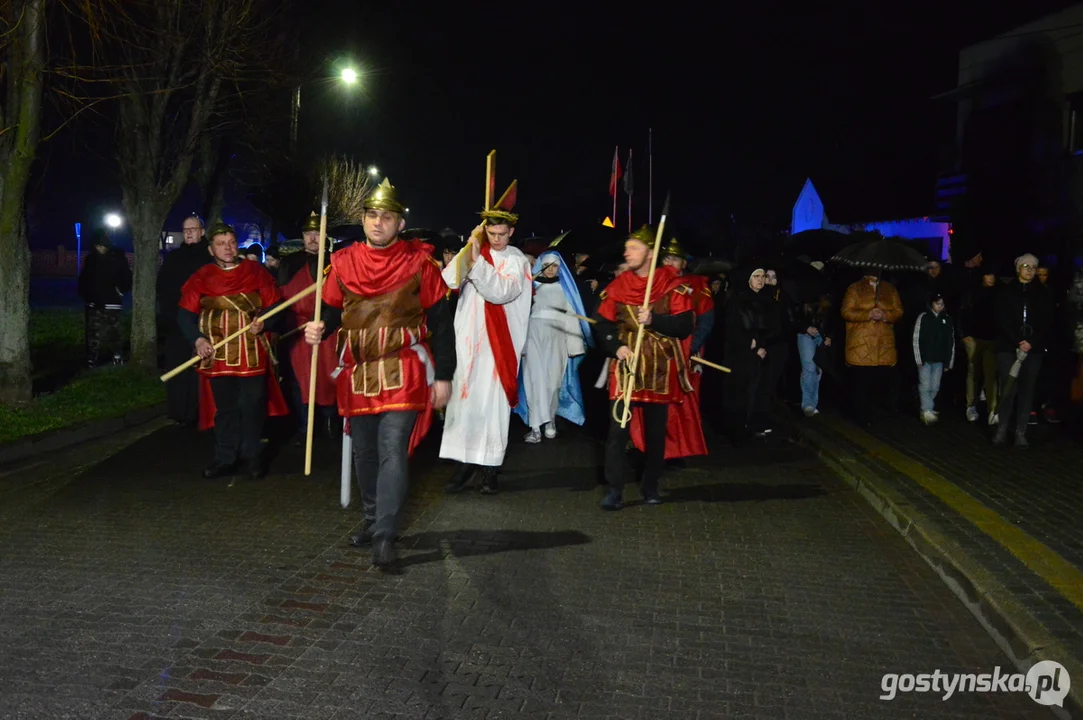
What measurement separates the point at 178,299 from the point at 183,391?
0.96m

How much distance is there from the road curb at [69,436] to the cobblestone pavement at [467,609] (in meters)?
1.10

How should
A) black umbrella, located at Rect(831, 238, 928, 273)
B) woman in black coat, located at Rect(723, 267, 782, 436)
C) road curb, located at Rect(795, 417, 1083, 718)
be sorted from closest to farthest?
road curb, located at Rect(795, 417, 1083, 718) < woman in black coat, located at Rect(723, 267, 782, 436) < black umbrella, located at Rect(831, 238, 928, 273)

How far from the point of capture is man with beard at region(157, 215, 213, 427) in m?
11.5

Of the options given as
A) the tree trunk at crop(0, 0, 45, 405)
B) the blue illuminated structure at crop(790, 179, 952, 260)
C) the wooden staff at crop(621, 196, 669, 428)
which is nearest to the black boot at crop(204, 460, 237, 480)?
the wooden staff at crop(621, 196, 669, 428)

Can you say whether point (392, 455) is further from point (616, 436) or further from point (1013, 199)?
point (1013, 199)

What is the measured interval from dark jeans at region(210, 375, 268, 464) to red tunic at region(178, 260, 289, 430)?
113 mm

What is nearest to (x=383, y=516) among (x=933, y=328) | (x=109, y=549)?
(x=109, y=549)

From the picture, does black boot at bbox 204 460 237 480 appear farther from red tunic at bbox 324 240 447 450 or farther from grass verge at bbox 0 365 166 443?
red tunic at bbox 324 240 447 450

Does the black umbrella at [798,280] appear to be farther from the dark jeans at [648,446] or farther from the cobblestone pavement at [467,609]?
the dark jeans at [648,446]

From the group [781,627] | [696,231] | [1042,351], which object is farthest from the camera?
[696,231]

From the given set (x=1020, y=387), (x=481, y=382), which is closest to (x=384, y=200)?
(x=481, y=382)

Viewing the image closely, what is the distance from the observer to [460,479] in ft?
28.6

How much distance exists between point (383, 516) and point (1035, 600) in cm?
342

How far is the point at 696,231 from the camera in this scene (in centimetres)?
1639
